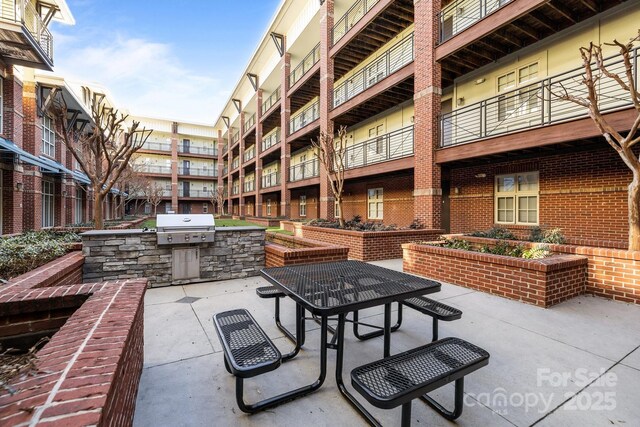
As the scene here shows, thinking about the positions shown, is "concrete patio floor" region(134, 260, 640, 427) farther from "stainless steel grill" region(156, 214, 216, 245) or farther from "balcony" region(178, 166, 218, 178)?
"balcony" region(178, 166, 218, 178)

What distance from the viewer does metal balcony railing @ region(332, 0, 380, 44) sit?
13.3m

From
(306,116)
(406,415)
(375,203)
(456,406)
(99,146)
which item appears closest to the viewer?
(406,415)

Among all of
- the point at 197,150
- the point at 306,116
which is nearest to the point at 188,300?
the point at 306,116

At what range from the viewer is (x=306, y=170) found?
67.2 feet

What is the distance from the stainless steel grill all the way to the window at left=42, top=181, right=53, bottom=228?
12.7 m

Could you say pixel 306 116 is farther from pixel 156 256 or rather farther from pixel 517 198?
pixel 156 256

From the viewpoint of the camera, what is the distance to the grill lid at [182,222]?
5.68m

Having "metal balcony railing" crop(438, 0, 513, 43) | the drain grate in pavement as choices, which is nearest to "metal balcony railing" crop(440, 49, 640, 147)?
"metal balcony railing" crop(438, 0, 513, 43)

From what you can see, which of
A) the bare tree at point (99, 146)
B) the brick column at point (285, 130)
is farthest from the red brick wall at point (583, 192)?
the brick column at point (285, 130)

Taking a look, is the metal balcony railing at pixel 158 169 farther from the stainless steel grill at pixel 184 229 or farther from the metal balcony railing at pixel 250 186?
the stainless steel grill at pixel 184 229

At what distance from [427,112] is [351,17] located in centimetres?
902

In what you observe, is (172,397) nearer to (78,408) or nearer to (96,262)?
(78,408)

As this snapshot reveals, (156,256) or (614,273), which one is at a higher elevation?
(156,256)

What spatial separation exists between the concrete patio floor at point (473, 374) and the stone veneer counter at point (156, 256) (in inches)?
57.4
